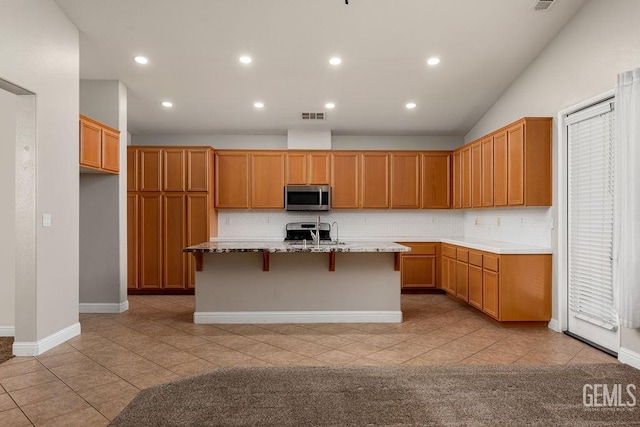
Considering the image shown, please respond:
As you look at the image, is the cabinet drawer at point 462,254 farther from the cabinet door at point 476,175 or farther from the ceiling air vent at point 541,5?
the ceiling air vent at point 541,5

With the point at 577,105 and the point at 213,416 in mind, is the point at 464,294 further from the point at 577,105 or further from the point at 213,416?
the point at 213,416

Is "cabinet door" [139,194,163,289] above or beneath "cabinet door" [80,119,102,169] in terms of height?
beneath

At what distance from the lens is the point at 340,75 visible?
18.3 feet

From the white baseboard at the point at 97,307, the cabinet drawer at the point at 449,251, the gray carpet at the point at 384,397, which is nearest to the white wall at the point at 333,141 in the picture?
the cabinet drawer at the point at 449,251

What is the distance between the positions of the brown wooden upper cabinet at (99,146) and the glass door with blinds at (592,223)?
561 centimetres

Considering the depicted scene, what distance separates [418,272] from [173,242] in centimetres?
426

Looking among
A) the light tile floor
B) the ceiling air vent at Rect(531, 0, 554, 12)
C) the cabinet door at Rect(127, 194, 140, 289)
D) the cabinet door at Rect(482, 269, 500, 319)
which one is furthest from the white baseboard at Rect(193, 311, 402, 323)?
the ceiling air vent at Rect(531, 0, 554, 12)

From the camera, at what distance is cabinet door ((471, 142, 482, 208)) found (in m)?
5.96

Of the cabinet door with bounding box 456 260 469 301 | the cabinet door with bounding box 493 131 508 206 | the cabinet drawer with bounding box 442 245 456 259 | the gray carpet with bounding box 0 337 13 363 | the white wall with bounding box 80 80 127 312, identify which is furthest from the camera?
the cabinet drawer with bounding box 442 245 456 259

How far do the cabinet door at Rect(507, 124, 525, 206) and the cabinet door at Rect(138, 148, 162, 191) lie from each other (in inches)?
213

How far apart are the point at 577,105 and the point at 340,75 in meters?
2.90

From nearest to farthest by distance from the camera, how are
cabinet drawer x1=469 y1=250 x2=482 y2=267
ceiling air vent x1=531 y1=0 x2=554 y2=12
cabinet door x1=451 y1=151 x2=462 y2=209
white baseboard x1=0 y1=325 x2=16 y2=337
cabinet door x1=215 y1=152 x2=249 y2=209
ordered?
1. ceiling air vent x1=531 y1=0 x2=554 y2=12
2. white baseboard x1=0 y1=325 x2=16 y2=337
3. cabinet drawer x1=469 y1=250 x2=482 y2=267
4. cabinet door x1=451 y1=151 x2=462 y2=209
5. cabinet door x1=215 y1=152 x2=249 y2=209

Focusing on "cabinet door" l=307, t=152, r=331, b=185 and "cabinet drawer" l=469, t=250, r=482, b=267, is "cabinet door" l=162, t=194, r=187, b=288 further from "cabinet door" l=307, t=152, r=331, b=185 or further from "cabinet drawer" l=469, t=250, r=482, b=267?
"cabinet drawer" l=469, t=250, r=482, b=267

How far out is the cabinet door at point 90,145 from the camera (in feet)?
15.4
